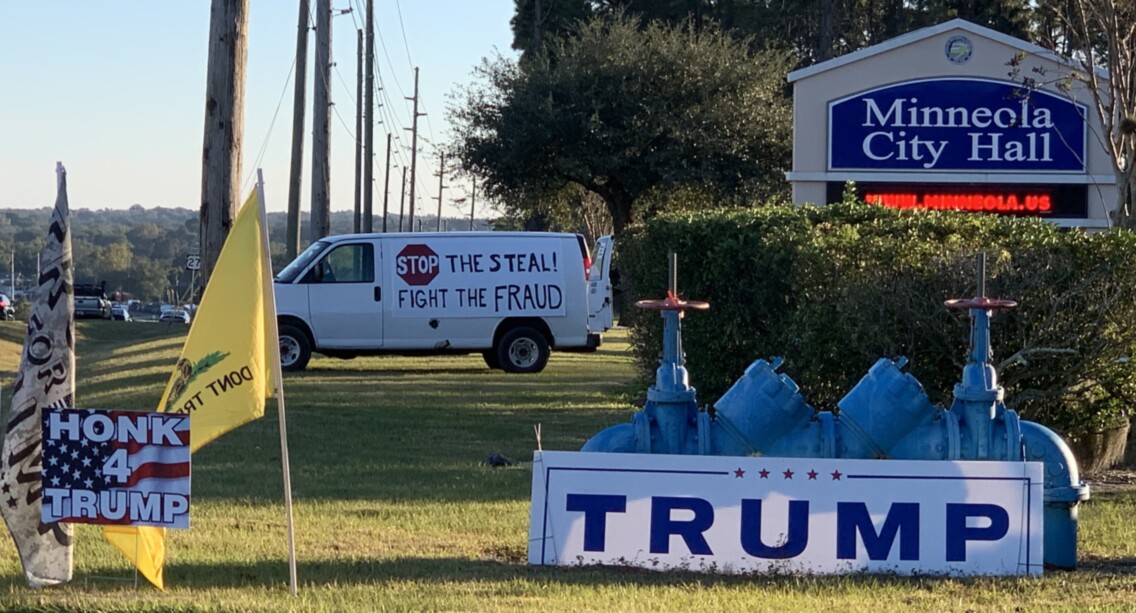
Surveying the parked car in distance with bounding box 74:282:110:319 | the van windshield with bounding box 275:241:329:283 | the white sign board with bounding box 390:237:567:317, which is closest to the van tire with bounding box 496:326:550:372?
the white sign board with bounding box 390:237:567:317

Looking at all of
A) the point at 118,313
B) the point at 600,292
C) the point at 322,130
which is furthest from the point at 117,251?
the point at 600,292

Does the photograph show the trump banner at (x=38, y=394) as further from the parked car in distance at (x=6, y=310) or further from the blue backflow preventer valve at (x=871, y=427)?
the parked car in distance at (x=6, y=310)

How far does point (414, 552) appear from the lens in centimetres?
805

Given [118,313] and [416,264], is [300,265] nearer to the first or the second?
[416,264]

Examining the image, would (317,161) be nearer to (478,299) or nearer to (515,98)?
(515,98)

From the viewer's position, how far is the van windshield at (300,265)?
20.9 metres

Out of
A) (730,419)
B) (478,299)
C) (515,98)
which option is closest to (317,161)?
(515,98)

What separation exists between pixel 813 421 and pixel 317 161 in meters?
24.6

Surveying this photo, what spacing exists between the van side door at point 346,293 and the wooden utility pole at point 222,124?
6452mm

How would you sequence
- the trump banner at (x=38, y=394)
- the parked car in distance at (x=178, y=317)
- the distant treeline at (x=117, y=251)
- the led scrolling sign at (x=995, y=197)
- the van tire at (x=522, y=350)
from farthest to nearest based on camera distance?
the distant treeline at (x=117, y=251) < the parked car in distance at (x=178, y=317) < the van tire at (x=522, y=350) < the led scrolling sign at (x=995, y=197) < the trump banner at (x=38, y=394)

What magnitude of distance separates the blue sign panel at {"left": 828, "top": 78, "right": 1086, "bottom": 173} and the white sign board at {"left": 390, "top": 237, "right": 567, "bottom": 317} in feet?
16.7

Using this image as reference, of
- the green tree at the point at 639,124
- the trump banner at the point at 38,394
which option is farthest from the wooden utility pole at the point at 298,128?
the trump banner at the point at 38,394

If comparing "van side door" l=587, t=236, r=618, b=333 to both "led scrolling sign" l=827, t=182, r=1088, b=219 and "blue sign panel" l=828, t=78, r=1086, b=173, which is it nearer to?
"blue sign panel" l=828, t=78, r=1086, b=173

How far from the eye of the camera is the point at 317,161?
31219 millimetres
